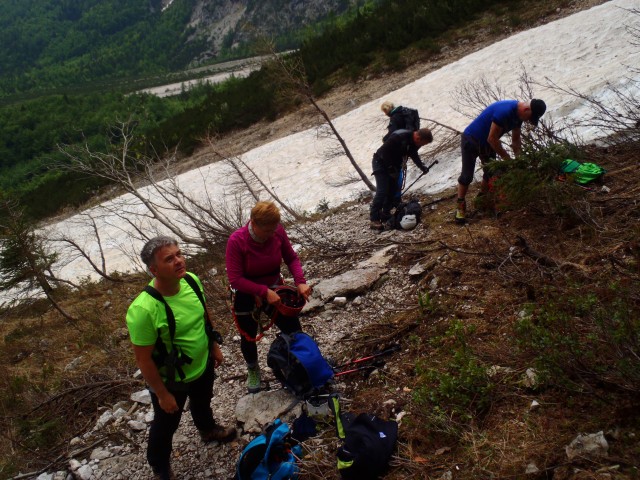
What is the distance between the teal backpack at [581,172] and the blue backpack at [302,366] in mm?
3495

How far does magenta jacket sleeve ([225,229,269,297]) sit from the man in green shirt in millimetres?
340

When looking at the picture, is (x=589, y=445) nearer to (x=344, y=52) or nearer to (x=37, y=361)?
(x=37, y=361)

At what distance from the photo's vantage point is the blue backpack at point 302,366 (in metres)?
3.59

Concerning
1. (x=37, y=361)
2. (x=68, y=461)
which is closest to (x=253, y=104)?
(x=37, y=361)

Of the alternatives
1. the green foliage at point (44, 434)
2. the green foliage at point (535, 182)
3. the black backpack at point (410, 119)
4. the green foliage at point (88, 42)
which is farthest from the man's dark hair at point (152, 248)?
the green foliage at point (88, 42)

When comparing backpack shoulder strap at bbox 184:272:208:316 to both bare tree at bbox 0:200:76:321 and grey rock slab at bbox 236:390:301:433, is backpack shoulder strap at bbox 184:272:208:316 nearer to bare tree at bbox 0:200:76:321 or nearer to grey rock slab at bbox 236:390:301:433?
grey rock slab at bbox 236:390:301:433

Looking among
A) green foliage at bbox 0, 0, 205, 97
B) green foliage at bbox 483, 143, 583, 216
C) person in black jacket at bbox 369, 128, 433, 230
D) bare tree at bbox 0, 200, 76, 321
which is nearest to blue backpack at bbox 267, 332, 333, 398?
green foliage at bbox 483, 143, 583, 216

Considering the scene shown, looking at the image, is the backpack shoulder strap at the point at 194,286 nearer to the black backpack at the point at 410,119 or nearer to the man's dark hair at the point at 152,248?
the man's dark hair at the point at 152,248

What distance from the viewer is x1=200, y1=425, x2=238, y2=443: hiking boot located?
12.3ft

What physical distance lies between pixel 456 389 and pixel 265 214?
1.73 meters

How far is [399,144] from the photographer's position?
661cm

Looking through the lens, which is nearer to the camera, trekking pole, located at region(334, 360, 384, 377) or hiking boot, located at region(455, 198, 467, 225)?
trekking pole, located at region(334, 360, 384, 377)

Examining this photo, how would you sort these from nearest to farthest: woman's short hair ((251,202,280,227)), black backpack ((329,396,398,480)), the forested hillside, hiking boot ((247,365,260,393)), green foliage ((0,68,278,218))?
black backpack ((329,396,398,480)) → woman's short hair ((251,202,280,227)) → hiking boot ((247,365,260,393)) → the forested hillside → green foliage ((0,68,278,218))

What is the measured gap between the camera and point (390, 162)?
22.2 ft
